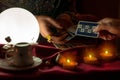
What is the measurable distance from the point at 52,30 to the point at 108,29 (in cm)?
26

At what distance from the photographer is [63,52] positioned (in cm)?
95

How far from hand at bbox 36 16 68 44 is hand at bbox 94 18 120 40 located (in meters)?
0.17

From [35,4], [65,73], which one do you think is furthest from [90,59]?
[35,4]

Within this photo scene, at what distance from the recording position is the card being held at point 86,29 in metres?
1.02

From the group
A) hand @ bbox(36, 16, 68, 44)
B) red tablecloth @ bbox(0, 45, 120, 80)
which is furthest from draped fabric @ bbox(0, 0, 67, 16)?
red tablecloth @ bbox(0, 45, 120, 80)

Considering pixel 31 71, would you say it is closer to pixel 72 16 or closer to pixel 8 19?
pixel 8 19

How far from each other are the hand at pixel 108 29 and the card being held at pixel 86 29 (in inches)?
0.7

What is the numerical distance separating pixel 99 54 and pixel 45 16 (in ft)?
1.05

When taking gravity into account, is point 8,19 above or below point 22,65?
above

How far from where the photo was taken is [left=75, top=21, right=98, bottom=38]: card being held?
40.0 inches

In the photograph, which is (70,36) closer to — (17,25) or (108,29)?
(108,29)

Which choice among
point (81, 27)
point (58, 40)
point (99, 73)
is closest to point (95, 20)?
point (81, 27)

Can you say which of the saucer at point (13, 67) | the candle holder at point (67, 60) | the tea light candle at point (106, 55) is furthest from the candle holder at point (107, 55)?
the saucer at point (13, 67)

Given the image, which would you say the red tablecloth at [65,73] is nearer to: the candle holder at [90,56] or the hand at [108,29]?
the candle holder at [90,56]
